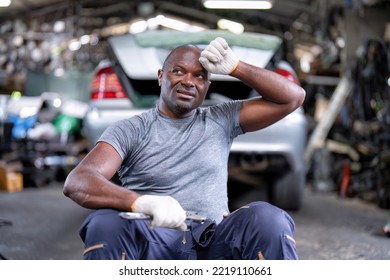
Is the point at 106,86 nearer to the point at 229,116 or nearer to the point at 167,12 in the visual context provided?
the point at 229,116

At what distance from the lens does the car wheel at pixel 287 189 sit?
11.9 feet

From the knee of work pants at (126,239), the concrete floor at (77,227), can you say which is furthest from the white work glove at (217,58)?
the concrete floor at (77,227)

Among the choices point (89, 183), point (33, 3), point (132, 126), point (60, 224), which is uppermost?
point (33, 3)

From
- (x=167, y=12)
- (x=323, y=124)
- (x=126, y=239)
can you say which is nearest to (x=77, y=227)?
(x=126, y=239)

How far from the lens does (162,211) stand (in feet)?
4.40

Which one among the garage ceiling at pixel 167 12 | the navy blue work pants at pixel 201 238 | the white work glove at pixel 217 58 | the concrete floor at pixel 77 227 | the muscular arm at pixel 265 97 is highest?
the garage ceiling at pixel 167 12

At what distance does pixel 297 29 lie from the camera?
11.9 metres

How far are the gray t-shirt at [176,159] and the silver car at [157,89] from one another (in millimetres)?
1292

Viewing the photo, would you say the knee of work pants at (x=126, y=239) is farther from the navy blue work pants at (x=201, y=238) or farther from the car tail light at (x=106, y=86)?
the car tail light at (x=106, y=86)

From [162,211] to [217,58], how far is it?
0.56 m

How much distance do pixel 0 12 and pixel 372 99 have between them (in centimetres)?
813

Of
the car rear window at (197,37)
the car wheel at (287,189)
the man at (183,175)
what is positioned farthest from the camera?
the car wheel at (287,189)

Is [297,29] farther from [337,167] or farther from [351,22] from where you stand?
[337,167]
